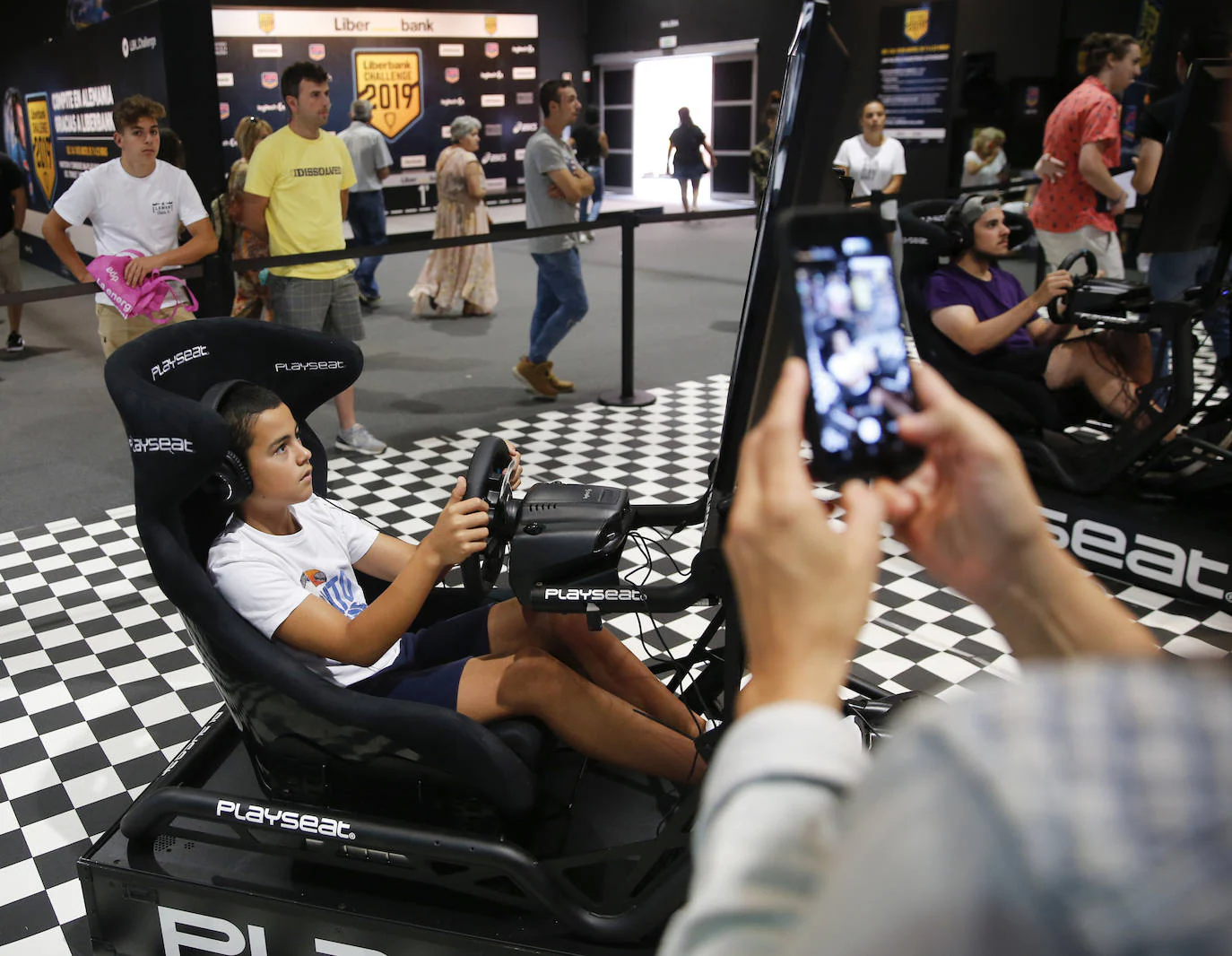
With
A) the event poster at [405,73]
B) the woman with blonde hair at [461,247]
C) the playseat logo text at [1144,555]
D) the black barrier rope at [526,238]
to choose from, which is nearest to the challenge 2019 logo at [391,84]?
the event poster at [405,73]

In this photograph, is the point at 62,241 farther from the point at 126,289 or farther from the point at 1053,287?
the point at 1053,287

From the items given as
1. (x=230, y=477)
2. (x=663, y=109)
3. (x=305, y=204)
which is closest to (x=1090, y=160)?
(x=305, y=204)

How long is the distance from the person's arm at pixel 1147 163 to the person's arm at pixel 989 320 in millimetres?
1824

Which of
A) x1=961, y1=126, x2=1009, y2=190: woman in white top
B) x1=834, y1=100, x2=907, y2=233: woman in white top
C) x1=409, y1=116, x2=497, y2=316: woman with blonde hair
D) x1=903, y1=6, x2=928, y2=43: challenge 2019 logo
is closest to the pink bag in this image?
x1=409, y1=116, x2=497, y2=316: woman with blonde hair

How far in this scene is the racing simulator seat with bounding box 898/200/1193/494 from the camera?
3.31m

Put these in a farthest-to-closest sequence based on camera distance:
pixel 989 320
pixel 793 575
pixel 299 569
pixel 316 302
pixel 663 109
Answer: pixel 663 109 → pixel 316 302 → pixel 989 320 → pixel 299 569 → pixel 793 575

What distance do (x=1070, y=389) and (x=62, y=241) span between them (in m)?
3.78

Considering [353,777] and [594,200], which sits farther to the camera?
[594,200]

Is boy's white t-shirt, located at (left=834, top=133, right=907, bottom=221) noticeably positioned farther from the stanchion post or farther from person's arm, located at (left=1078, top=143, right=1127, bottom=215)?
the stanchion post

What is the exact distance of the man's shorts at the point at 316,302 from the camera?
4418mm

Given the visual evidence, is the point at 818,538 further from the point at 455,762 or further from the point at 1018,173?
the point at 1018,173

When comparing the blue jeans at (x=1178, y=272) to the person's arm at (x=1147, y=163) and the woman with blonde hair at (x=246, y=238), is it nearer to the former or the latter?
the person's arm at (x=1147, y=163)

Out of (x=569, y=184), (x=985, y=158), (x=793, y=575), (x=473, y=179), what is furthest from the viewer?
(x=985, y=158)

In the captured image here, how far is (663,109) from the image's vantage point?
16031 mm
